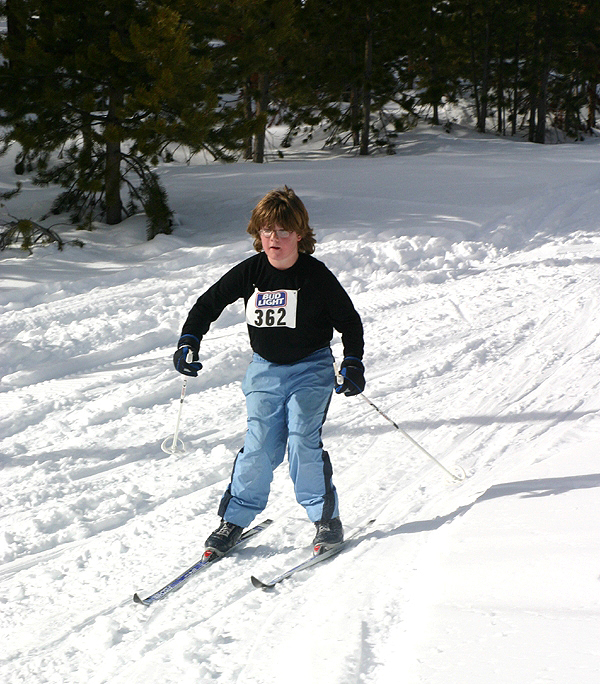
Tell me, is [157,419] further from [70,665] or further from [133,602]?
[70,665]

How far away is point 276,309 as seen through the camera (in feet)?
10.8

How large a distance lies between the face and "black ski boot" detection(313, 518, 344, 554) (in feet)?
3.95

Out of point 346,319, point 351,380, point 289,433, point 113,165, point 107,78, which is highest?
point 107,78

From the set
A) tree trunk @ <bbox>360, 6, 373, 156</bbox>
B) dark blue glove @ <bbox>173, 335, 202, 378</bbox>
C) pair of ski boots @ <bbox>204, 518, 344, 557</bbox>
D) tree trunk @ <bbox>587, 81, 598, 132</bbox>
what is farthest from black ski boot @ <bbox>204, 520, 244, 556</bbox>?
tree trunk @ <bbox>587, 81, 598, 132</bbox>

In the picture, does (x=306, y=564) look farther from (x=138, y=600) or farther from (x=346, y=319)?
(x=346, y=319)

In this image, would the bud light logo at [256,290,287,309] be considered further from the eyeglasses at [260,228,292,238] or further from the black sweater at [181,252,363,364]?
the eyeglasses at [260,228,292,238]

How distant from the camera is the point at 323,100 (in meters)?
18.3

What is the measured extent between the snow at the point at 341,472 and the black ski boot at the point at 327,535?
0.08m

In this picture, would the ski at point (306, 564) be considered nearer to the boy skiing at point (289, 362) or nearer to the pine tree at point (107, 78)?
the boy skiing at point (289, 362)

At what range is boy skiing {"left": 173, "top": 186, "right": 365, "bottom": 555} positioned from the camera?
3.28m

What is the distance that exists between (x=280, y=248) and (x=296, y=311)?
293mm

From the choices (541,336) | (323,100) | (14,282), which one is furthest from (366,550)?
(323,100)

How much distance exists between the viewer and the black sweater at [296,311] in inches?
130

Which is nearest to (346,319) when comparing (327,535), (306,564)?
(327,535)
